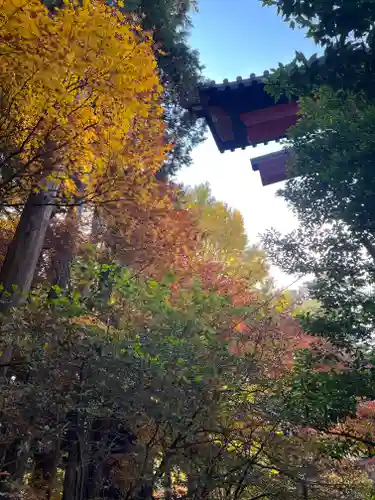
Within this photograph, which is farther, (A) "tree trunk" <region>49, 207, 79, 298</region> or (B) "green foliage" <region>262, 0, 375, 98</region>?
(A) "tree trunk" <region>49, 207, 79, 298</region>

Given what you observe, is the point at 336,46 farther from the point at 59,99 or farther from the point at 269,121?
the point at 269,121

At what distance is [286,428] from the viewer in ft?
14.4

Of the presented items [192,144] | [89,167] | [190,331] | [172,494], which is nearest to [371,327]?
[190,331]

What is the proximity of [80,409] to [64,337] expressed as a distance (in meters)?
0.76

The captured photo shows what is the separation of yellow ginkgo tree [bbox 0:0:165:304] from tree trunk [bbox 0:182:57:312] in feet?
0.05

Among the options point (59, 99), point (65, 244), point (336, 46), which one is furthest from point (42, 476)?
point (336, 46)

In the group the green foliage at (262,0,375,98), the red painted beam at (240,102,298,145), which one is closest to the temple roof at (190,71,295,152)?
the red painted beam at (240,102,298,145)

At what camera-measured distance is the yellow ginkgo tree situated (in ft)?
12.3

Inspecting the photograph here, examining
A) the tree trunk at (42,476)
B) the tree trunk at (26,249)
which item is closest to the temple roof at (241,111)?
the tree trunk at (26,249)

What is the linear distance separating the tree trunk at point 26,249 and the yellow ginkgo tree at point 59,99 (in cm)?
1

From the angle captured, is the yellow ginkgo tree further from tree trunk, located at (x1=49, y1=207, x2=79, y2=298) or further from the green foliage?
tree trunk, located at (x1=49, y1=207, x2=79, y2=298)

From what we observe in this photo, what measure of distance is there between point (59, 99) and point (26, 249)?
2.55 meters

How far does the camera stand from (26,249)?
5.60 m

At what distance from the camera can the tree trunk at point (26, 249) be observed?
5.40 metres
